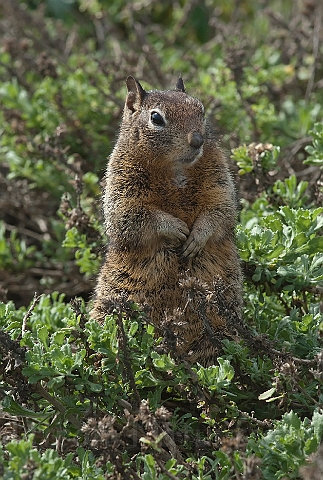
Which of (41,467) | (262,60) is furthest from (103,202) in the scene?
(262,60)

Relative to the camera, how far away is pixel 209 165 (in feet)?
12.3

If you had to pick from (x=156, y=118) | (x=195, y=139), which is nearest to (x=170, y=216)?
(x=195, y=139)

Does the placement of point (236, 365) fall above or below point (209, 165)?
below

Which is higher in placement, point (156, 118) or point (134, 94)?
point (134, 94)

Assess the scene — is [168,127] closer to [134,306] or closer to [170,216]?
[170,216]

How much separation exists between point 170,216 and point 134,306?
23.5 inches

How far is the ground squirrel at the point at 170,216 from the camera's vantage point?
3.47 m

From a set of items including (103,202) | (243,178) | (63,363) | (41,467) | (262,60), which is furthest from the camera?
(262,60)

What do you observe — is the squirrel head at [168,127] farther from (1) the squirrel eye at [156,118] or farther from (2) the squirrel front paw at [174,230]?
(2) the squirrel front paw at [174,230]

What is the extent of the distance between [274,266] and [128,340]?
0.87m

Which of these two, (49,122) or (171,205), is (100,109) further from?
(171,205)

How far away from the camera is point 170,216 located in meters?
3.57

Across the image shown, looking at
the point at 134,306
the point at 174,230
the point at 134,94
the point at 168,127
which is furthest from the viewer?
the point at 134,94

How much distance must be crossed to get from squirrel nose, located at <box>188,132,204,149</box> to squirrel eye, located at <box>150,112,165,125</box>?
0.22 meters
